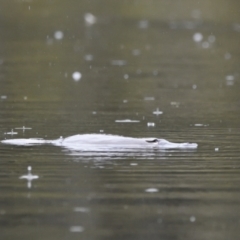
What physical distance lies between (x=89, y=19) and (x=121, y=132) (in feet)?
120

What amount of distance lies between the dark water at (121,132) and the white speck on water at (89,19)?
367 inches

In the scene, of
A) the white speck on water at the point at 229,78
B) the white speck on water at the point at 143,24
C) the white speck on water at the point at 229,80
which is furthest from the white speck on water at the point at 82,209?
the white speck on water at the point at 143,24

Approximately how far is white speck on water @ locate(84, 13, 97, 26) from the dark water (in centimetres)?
932

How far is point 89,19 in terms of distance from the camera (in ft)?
161

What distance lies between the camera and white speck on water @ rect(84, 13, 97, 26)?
4673 centimetres

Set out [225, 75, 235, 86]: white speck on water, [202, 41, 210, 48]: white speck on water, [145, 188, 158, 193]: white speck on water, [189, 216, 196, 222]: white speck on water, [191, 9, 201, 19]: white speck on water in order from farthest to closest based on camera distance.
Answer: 1. [191, 9, 201, 19]: white speck on water
2. [202, 41, 210, 48]: white speck on water
3. [225, 75, 235, 86]: white speck on water
4. [145, 188, 158, 193]: white speck on water
5. [189, 216, 196, 222]: white speck on water

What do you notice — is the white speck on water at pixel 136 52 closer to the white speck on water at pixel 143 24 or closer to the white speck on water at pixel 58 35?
the white speck on water at pixel 58 35

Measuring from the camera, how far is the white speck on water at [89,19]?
153 ft

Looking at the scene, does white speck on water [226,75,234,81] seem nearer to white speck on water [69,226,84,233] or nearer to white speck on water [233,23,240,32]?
white speck on water [69,226,84,233]

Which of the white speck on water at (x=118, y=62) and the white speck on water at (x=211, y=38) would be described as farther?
the white speck on water at (x=211, y=38)

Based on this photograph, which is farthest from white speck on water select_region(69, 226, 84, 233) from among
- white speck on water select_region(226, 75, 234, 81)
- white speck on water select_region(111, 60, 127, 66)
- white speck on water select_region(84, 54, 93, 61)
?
white speck on water select_region(84, 54, 93, 61)

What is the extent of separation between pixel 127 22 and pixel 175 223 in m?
41.1

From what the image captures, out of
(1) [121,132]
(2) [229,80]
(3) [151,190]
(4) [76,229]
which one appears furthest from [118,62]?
(4) [76,229]

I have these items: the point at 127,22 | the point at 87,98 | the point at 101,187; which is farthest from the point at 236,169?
the point at 127,22
